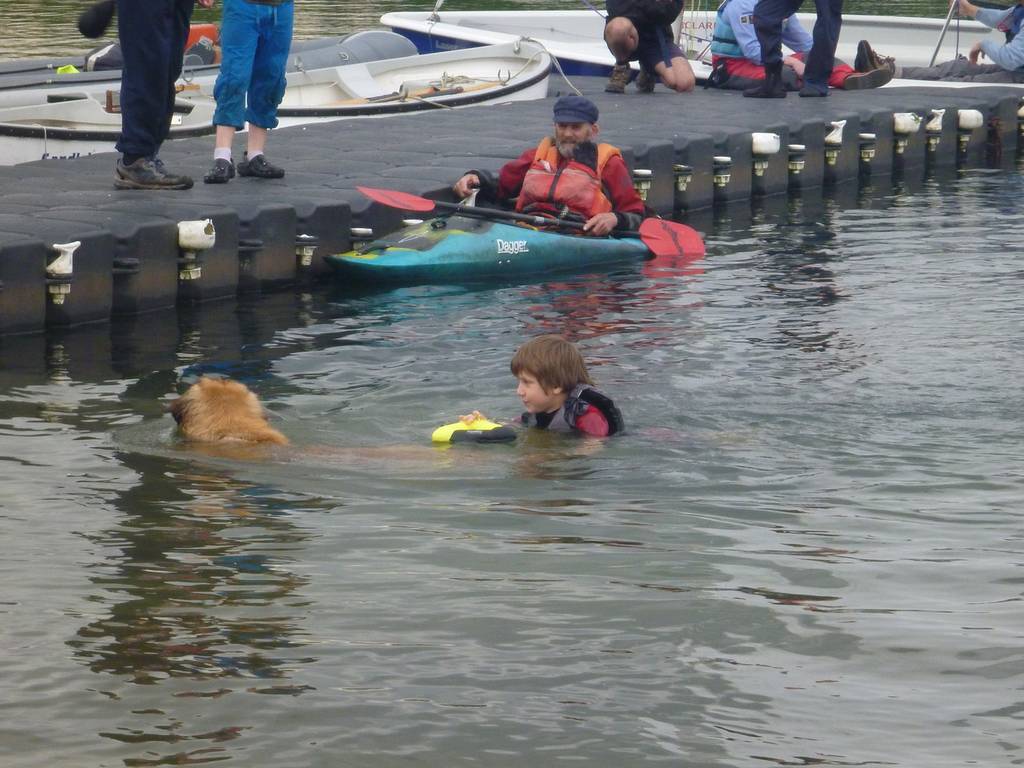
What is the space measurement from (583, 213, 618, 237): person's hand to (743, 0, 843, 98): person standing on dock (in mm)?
5436

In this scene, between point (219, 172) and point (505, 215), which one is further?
point (505, 215)

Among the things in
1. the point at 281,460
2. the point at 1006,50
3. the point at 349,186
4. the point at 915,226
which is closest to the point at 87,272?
the point at 349,186

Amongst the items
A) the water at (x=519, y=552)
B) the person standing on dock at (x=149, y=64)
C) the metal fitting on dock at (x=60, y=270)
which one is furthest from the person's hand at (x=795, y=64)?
the metal fitting on dock at (x=60, y=270)

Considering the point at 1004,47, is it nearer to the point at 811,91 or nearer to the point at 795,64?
the point at 795,64

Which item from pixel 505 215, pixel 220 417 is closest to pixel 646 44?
pixel 505 215

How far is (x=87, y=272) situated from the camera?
8742 millimetres

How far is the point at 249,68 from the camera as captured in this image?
381 inches

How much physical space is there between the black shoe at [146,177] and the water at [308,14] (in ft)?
42.3

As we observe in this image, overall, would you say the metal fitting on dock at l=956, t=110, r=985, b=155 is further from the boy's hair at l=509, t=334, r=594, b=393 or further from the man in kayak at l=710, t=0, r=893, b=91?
the boy's hair at l=509, t=334, r=594, b=393

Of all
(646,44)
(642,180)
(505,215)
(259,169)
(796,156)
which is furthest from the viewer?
(646,44)

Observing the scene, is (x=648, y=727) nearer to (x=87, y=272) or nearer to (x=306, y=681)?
(x=306, y=681)

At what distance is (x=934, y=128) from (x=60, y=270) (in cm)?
1025

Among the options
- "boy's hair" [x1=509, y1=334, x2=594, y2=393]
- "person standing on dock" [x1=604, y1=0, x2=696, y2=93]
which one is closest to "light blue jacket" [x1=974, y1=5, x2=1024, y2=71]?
"person standing on dock" [x1=604, y1=0, x2=696, y2=93]

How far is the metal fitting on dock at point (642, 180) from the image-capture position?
1216 cm
